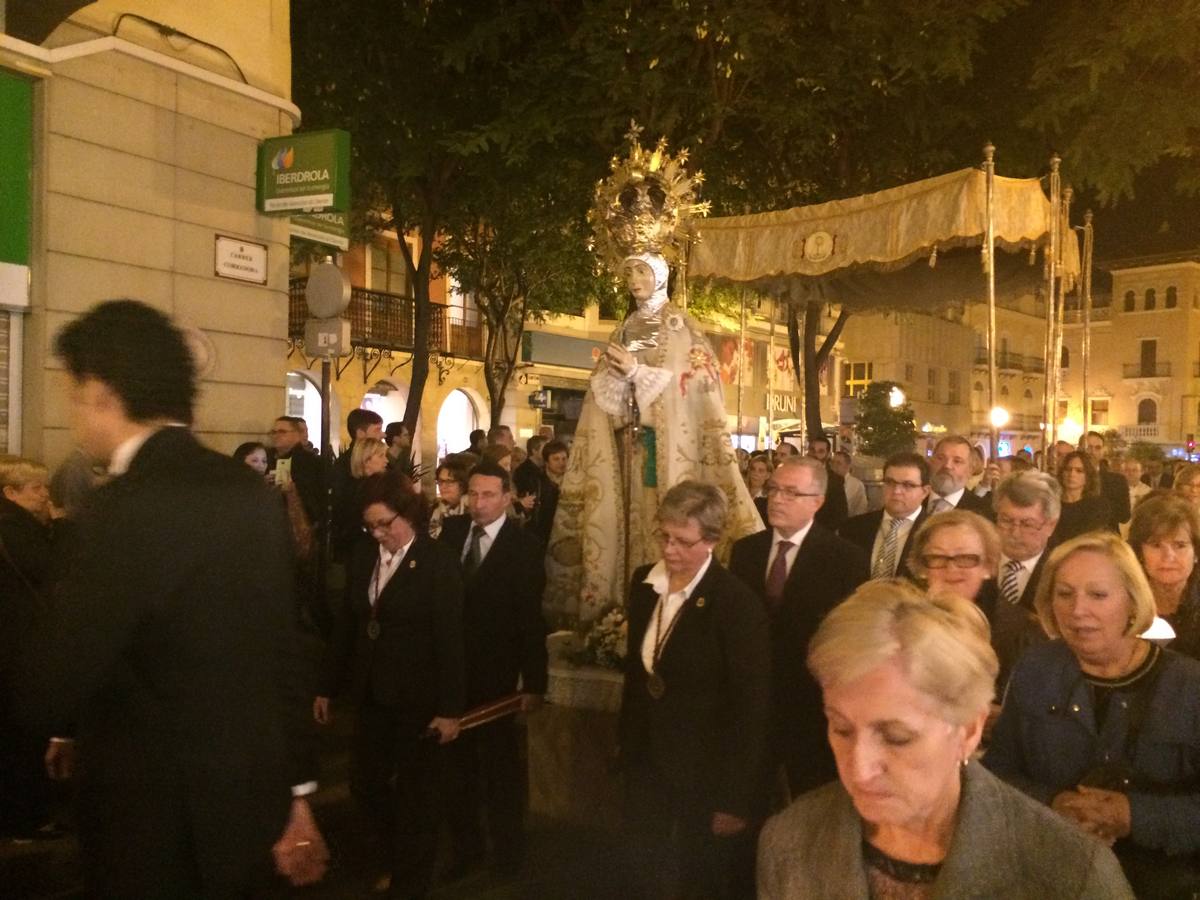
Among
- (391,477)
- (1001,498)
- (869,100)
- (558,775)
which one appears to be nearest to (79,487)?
(391,477)

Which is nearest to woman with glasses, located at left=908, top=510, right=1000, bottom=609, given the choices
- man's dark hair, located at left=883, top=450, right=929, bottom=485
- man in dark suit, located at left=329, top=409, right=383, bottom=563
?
man's dark hair, located at left=883, top=450, right=929, bottom=485

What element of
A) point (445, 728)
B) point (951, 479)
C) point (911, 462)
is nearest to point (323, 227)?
point (951, 479)

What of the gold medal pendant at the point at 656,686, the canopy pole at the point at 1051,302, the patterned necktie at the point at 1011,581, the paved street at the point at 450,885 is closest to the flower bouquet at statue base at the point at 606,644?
the paved street at the point at 450,885

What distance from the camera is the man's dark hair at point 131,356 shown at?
2.43 meters

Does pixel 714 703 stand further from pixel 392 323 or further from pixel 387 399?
pixel 387 399

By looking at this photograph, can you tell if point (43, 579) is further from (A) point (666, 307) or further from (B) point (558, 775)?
(A) point (666, 307)

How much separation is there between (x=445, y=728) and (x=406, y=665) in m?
0.31

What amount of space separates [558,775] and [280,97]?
702 cm

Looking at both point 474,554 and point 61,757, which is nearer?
point 61,757

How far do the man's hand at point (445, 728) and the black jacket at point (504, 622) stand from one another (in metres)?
0.45

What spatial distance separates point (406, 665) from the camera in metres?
4.40

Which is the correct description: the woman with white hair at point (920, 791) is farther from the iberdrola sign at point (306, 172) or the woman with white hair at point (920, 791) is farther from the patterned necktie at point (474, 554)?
the iberdrola sign at point (306, 172)

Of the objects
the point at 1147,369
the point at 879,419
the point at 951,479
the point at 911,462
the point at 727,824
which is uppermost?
the point at 1147,369

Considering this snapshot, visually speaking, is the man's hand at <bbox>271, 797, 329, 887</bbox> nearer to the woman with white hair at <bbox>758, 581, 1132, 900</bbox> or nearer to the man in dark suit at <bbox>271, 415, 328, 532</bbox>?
the woman with white hair at <bbox>758, 581, 1132, 900</bbox>
